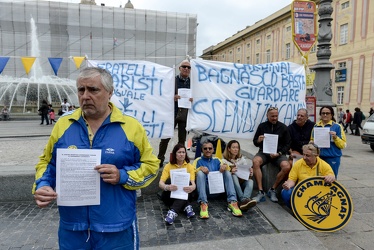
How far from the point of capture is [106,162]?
6.13 ft

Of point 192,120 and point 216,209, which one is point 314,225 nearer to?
point 216,209

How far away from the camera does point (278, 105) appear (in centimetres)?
500

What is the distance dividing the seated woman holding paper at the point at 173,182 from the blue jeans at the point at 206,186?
0.38 ft

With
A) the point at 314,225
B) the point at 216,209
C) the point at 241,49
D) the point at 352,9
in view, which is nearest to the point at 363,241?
the point at 314,225

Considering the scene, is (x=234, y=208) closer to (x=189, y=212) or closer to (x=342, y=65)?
(x=189, y=212)

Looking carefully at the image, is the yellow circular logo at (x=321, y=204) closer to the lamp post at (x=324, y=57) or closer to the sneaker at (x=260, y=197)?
the sneaker at (x=260, y=197)

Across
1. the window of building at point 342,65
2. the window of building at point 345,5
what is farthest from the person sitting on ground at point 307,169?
the window of building at point 345,5

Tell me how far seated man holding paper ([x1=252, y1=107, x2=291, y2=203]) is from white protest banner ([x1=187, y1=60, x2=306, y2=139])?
0.28 metres

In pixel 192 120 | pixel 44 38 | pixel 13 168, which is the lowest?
pixel 13 168

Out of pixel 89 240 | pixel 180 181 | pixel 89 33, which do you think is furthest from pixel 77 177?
pixel 89 33

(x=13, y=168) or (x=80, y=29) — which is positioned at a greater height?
(x=80, y=29)

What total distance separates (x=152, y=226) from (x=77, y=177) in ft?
6.96

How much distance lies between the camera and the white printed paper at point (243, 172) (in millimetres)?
4527

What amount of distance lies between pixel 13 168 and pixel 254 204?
3978 mm
